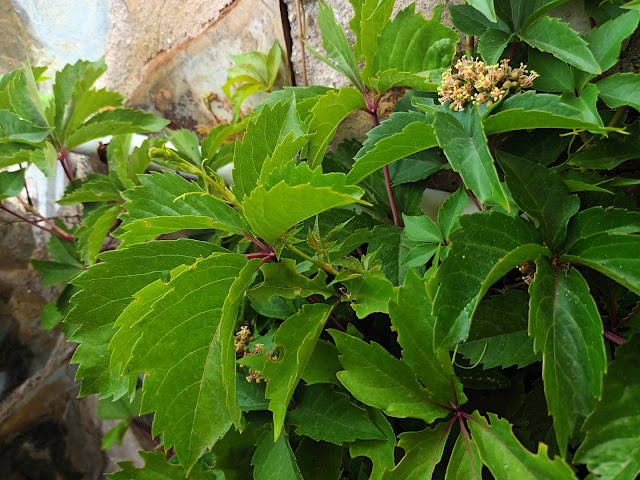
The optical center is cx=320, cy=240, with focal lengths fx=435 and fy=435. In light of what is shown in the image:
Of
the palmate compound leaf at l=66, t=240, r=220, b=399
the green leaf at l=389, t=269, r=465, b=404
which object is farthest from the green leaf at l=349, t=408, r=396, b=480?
the palmate compound leaf at l=66, t=240, r=220, b=399

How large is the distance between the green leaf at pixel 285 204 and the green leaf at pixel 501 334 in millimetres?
224

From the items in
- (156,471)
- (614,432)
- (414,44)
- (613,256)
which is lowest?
(156,471)

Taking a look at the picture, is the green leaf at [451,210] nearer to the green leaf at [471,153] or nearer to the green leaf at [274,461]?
the green leaf at [471,153]

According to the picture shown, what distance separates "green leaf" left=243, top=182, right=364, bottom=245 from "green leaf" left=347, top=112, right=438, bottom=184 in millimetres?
127

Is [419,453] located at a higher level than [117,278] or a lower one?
lower

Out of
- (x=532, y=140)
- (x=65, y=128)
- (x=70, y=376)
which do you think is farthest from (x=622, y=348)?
(x=70, y=376)

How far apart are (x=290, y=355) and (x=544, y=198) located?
348mm

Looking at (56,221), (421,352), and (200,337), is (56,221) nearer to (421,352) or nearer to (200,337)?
(200,337)

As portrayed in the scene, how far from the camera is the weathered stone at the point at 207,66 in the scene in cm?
95

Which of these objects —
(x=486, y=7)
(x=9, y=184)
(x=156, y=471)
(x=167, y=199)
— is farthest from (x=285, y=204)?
(x=9, y=184)

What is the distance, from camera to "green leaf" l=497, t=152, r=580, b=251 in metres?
0.49

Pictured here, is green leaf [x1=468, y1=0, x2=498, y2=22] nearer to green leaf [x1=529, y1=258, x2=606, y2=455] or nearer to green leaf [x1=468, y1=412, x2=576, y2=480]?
green leaf [x1=529, y1=258, x2=606, y2=455]

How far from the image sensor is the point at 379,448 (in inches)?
22.7

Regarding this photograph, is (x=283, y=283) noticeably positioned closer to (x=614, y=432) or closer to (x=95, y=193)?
(x=614, y=432)
